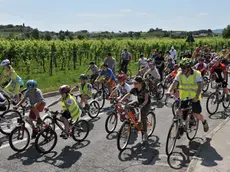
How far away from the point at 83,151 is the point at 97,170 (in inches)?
45.2

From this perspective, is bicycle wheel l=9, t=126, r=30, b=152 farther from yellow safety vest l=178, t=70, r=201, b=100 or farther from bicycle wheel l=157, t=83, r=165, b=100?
bicycle wheel l=157, t=83, r=165, b=100

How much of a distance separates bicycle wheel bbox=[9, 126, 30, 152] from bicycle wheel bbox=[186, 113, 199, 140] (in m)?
4.06

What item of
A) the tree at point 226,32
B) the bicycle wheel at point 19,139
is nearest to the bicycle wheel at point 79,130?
the bicycle wheel at point 19,139

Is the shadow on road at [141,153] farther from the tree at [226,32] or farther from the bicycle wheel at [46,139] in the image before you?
the tree at [226,32]

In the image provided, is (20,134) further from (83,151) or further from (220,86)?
(220,86)

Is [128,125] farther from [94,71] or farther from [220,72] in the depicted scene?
[94,71]

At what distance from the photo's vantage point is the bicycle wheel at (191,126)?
803 cm

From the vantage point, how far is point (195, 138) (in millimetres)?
8641

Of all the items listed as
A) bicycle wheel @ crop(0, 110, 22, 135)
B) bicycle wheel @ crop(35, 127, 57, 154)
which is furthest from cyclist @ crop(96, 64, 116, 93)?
bicycle wheel @ crop(35, 127, 57, 154)

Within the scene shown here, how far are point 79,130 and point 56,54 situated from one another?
62.7ft

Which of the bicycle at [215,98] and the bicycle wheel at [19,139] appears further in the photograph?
the bicycle at [215,98]

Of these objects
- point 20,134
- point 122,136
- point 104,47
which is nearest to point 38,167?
point 20,134

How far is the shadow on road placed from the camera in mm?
7236

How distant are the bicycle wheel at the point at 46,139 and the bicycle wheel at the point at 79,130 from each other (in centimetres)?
62
